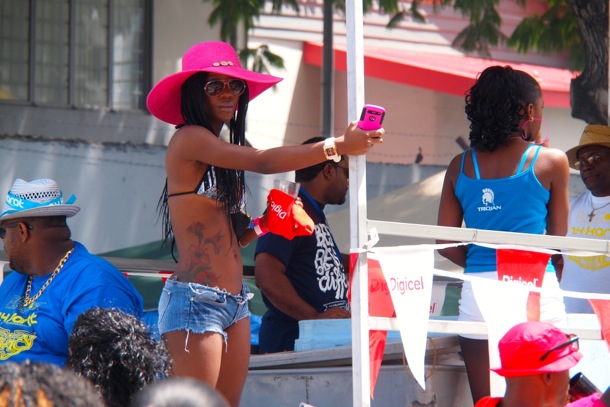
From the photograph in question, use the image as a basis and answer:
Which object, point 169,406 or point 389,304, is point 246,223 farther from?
point 169,406

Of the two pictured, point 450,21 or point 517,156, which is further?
point 450,21

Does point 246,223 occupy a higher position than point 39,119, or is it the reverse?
point 246,223

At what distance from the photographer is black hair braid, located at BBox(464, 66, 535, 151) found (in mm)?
3674

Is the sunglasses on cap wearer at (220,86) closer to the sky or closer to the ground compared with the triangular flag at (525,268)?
A: closer to the sky

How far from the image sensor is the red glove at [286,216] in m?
3.41

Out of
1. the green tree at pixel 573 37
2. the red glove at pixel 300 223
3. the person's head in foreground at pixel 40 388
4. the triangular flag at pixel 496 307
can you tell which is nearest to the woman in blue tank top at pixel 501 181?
the triangular flag at pixel 496 307

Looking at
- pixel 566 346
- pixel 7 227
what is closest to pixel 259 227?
pixel 7 227

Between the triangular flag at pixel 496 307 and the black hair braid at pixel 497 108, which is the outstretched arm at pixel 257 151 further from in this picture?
the black hair braid at pixel 497 108

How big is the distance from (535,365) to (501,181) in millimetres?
1057

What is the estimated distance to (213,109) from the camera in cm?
349

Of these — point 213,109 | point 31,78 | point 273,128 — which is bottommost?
point 273,128

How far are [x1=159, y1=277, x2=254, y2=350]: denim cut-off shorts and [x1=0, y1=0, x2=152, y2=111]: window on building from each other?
592 centimetres

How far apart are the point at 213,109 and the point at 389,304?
3.02ft

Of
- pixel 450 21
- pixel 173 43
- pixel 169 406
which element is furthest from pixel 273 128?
pixel 169 406
